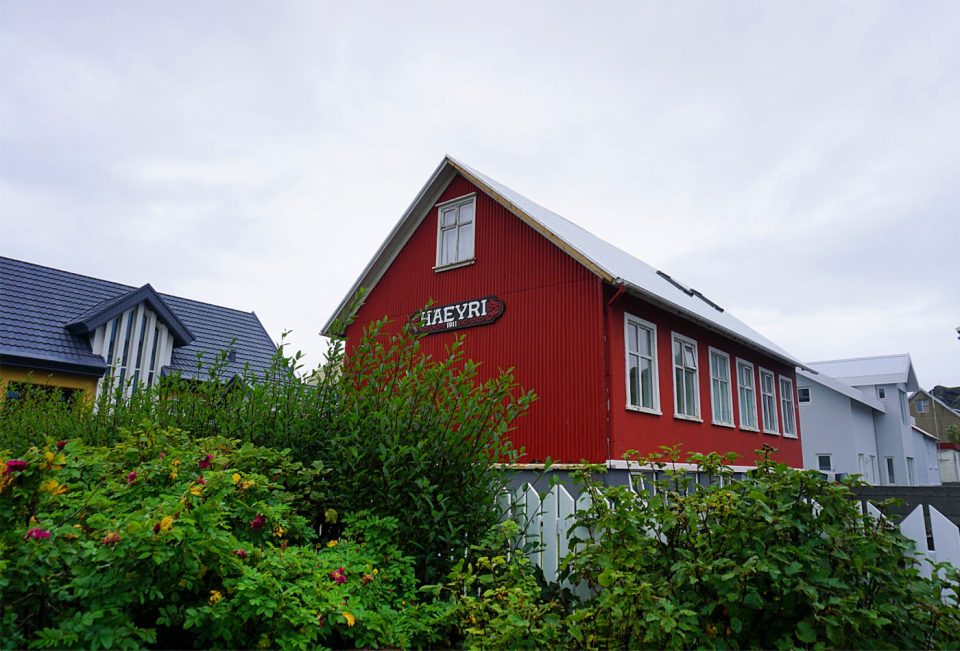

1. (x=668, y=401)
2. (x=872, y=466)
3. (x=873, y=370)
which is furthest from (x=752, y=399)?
(x=873, y=370)

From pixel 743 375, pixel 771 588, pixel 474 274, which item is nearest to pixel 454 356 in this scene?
pixel 771 588

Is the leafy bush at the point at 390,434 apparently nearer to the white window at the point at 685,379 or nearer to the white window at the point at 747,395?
the white window at the point at 685,379

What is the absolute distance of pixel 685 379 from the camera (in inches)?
559

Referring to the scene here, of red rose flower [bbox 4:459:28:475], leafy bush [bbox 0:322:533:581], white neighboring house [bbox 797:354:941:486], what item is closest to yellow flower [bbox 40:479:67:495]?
red rose flower [bbox 4:459:28:475]

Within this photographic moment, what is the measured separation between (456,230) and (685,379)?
614 cm

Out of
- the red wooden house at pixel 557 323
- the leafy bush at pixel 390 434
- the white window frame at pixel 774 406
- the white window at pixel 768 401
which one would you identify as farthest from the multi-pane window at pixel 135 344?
the white window at pixel 768 401

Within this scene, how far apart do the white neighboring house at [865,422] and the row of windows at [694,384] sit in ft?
35.2

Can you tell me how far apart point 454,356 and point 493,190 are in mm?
8124

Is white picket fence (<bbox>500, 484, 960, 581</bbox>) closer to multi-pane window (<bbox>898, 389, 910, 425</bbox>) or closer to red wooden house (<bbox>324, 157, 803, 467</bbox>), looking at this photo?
red wooden house (<bbox>324, 157, 803, 467</bbox>)

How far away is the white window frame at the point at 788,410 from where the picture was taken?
788 inches

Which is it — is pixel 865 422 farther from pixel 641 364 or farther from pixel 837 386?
pixel 641 364

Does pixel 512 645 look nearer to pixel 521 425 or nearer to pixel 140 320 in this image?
pixel 521 425

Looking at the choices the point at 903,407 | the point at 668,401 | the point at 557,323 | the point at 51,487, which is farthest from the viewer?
the point at 903,407

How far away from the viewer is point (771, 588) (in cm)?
379
